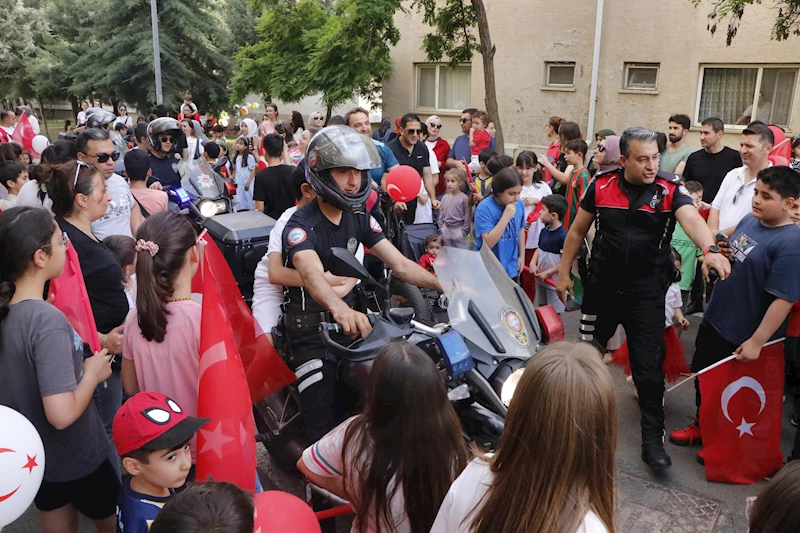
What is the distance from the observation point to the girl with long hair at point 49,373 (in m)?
2.54

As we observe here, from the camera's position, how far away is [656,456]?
169 inches

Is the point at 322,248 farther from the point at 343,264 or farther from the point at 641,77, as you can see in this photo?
the point at 641,77

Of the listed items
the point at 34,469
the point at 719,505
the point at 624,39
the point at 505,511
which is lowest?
the point at 719,505

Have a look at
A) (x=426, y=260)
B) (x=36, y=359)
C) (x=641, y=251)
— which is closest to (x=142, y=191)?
(x=426, y=260)

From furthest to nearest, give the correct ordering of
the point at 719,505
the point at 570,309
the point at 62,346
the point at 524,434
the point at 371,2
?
the point at 371,2 → the point at 570,309 → the point at 719,505 → the point at 62,346 → the point at 524,434

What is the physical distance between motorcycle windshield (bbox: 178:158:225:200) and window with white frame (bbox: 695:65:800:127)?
10801 millimetres

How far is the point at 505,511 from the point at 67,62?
114 feet

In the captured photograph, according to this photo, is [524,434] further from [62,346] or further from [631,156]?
[631,156]

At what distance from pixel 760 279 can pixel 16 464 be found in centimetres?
411

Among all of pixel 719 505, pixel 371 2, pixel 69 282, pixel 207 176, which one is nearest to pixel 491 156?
pixel 207 176

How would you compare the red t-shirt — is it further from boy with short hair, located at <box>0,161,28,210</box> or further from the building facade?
the building facade

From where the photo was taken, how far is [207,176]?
7965 millimetres

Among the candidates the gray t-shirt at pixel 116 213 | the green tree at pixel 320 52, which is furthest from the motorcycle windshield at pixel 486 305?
the green tree at pixel 320 52

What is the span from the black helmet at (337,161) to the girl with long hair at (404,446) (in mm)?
1394
